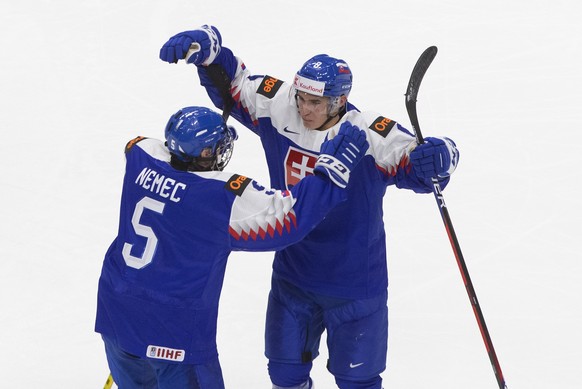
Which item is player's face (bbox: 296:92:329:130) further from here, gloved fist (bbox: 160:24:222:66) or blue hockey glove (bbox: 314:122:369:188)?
gloved fist (bbox: 160:24:222:66)

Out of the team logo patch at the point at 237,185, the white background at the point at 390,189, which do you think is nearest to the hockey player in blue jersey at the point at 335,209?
the team logo patch at the point at 237,185

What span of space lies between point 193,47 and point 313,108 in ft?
1.67

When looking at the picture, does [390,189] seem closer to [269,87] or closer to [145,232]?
[269,87]

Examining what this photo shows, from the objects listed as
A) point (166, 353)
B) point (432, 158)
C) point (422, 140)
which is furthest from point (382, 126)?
point (166, 353)

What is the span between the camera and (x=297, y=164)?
12.2 feet

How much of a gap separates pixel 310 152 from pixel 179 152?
555 mm

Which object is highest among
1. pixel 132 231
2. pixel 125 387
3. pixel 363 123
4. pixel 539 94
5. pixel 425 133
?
pixel 539 94

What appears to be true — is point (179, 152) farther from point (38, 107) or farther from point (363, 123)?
point (38, 107)

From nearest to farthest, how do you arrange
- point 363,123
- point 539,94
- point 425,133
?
point 363,123
point 425,133
point 539,94

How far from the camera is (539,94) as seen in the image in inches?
270

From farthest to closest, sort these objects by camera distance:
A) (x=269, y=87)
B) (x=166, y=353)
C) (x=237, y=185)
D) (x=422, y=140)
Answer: (x=269, y=87)
(x=422, y=140)
(x=166, y=353)
(x=237, y=185)

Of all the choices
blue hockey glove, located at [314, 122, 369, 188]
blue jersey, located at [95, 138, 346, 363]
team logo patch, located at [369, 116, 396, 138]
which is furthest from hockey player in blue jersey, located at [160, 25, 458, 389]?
blue jersey, located at [95, 138, 346, 363]

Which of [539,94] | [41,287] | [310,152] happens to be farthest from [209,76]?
[539,94]

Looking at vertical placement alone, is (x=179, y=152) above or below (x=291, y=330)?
above
